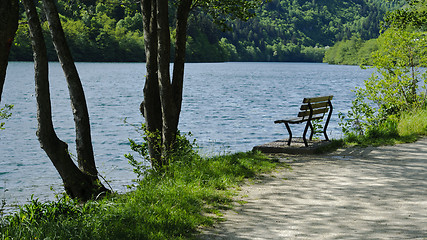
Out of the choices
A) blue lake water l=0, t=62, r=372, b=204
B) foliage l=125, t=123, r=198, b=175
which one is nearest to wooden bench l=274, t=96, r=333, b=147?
blue lake water l=0, t=62, r=372, b=204

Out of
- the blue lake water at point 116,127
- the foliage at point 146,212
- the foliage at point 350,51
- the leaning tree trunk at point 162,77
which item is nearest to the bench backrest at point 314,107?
the blue lake water at point 116,127

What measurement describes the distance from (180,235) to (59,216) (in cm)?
134

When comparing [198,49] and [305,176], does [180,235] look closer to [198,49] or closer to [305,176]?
[305,176]

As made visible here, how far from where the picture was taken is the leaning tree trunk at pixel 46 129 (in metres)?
8.28

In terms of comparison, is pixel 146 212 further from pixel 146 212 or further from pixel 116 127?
pixel 116 127

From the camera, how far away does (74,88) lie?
9203mm

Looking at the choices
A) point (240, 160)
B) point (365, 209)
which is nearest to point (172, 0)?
point (240, 160)

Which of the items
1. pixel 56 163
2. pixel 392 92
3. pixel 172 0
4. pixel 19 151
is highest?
pixel 172 0

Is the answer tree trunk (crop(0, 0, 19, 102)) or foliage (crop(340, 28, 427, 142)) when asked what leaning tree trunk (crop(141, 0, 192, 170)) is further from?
foliage (crop(340, 28, 427, 142))

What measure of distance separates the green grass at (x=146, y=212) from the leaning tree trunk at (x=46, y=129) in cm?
155

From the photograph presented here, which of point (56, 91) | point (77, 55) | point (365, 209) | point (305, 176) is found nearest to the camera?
point (365, 209)

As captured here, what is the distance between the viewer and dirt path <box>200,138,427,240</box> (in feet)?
18.2

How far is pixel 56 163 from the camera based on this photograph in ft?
29.3

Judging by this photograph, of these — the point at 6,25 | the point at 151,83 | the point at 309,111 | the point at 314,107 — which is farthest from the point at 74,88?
the point at 314,107
